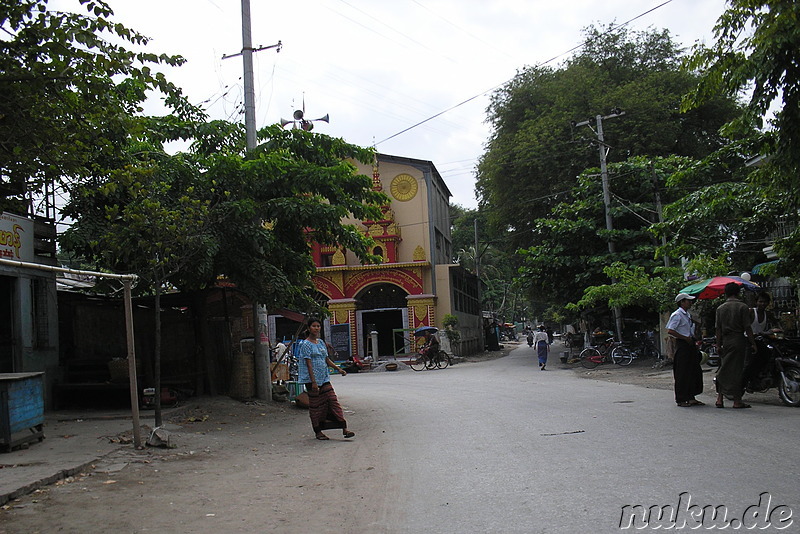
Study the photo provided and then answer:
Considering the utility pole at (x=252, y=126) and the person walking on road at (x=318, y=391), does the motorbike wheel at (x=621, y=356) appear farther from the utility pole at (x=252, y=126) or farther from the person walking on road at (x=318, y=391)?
the person walking on road at (x=318, y=391)

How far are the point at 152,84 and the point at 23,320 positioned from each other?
23.3 feet

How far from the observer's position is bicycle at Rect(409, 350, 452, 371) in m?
31.7

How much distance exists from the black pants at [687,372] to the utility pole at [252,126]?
8054 millimetres

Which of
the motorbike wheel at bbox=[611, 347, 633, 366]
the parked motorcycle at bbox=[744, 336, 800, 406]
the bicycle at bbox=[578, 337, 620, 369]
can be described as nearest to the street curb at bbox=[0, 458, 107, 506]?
the parked motorcycle at bbox=[744, 336, 800, 406]

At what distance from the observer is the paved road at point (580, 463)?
Result: 5137 mm

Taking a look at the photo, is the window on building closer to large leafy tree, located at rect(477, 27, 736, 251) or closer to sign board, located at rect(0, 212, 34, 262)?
sign board, located at rect(0, 212, 34, 262)

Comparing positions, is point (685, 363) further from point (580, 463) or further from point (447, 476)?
point (447, 476)

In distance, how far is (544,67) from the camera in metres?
39.6

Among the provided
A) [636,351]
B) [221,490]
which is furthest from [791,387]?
[636,351]

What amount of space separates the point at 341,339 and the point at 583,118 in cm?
1658

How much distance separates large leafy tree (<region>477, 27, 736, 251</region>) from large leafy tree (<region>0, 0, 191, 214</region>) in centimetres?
2595

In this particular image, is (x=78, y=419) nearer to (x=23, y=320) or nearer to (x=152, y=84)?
(x=23, y=320)

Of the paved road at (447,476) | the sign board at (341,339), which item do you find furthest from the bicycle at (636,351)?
the sign board at (341,339)

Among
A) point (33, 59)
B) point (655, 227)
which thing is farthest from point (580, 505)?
point (655, 227)
